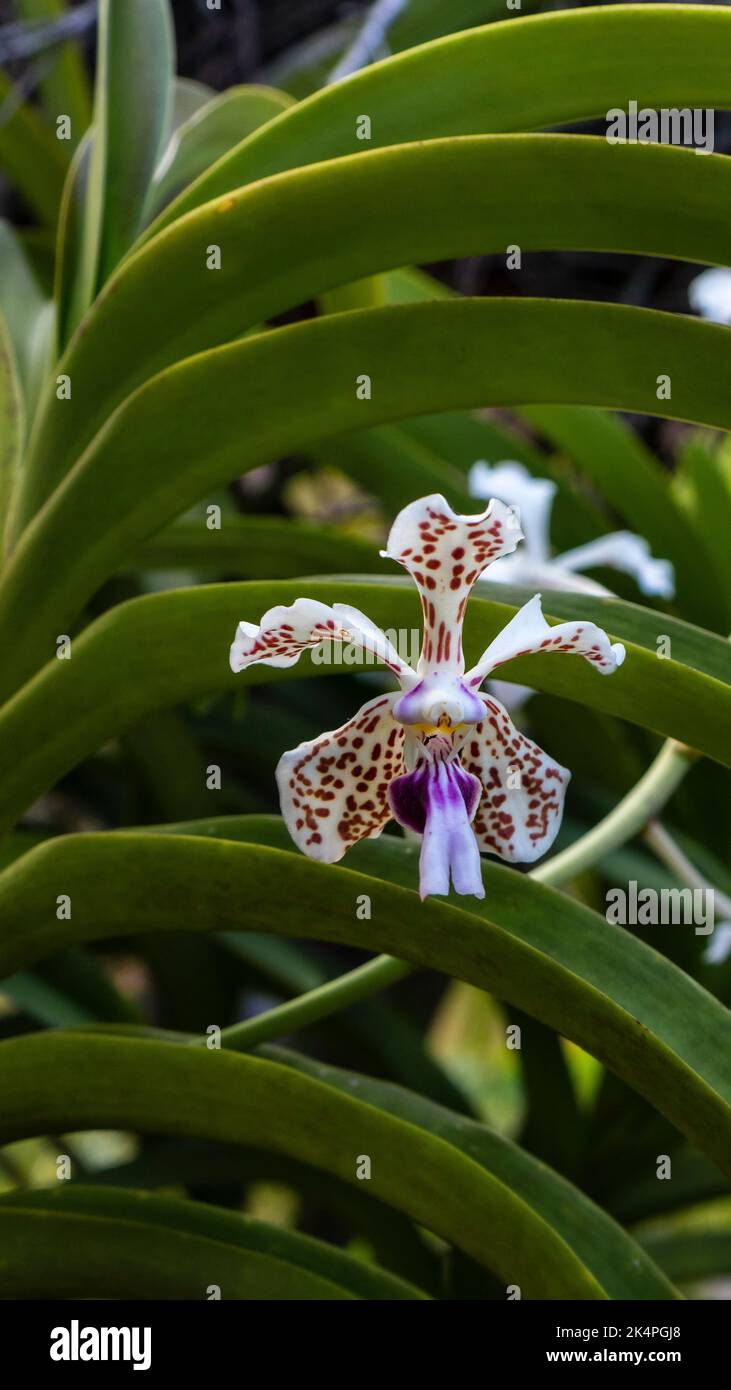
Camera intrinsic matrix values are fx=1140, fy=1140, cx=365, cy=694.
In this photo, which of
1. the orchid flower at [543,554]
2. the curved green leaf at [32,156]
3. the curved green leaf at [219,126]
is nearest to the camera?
the curved green leaf at [219,126]

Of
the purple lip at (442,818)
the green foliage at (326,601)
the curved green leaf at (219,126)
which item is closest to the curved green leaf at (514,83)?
the green foliage at (326,601)

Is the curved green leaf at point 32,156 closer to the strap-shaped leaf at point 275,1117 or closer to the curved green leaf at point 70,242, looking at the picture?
the curved green leaf at point 70,242

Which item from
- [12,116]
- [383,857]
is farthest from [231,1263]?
[12,116]

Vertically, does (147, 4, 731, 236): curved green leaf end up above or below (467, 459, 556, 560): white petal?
below

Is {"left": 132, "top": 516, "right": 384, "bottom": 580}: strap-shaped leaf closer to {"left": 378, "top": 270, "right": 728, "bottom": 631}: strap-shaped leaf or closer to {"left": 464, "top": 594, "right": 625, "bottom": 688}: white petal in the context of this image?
{"left": 378, "top": 270, "right": 728, "bottom": 631}: strap-shaped leaf

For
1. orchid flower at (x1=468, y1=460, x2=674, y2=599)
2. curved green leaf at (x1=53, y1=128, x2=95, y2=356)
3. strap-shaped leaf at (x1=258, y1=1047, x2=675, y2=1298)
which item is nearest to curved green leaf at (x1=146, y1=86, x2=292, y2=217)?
curved green leaf at (x1=53, y1=128, x2=95, y2=356)
